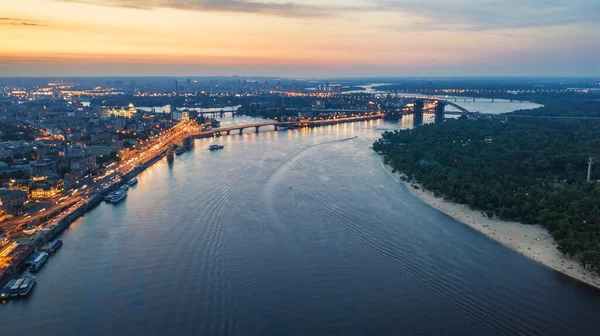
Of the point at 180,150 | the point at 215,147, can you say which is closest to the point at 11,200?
the point at 180,150

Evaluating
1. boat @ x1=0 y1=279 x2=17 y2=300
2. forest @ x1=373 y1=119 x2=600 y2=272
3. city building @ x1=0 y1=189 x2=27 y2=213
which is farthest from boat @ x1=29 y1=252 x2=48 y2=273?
forest @ x1=373 y1=119 x2=600 y2=272

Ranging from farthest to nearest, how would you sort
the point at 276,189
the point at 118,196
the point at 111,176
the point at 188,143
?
the point at 188,143
the point at 111,176
the point at 276,189
the point at 118,196

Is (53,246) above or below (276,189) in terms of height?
below

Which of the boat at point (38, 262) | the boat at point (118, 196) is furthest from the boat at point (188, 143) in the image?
Result: the boat at point (38, 262)

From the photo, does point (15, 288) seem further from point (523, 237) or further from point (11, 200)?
point (523, 237)

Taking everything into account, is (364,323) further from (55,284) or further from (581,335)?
(55,284)

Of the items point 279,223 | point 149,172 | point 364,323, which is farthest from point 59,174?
point 364,323
